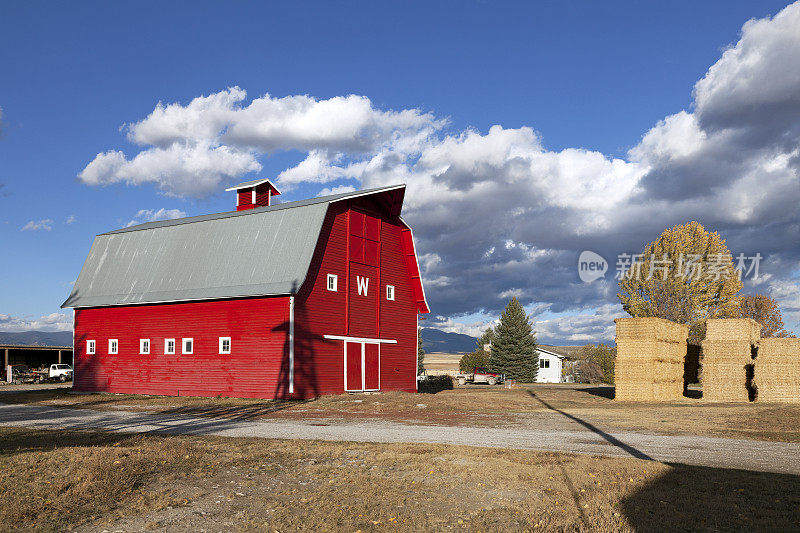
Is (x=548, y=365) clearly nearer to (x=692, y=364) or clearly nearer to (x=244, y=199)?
(x=692, y=364)

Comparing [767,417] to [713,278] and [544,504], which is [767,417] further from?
[713,278]

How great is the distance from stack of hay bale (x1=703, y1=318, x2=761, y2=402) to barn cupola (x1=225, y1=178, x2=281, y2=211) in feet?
84.8

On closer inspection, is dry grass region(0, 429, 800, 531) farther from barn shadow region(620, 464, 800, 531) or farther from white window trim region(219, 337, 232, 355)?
white window trim region(219, 337, 232, 355)

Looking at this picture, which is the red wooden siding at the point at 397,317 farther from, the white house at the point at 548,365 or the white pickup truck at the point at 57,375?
the white house at the point at 548,365

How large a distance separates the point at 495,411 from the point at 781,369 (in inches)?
532

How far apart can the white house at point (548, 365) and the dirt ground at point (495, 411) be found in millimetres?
59268

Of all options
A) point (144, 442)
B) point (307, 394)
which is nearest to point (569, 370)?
point (307, 394)

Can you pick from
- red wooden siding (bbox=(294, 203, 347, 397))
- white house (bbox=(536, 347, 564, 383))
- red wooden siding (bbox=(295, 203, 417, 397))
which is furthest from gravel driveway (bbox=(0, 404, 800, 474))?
white house (bbox=(536, 347, 564, 383))

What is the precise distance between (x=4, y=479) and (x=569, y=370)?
86.3 meters

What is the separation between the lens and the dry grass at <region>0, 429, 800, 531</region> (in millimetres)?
7887

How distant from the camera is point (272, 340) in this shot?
96.0ft

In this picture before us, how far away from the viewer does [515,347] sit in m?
77.7

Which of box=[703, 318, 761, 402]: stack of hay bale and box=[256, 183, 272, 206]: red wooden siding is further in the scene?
box=[256, 183, 272, 206]: red wooden siding

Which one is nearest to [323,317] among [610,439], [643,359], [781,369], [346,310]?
[346,310]
